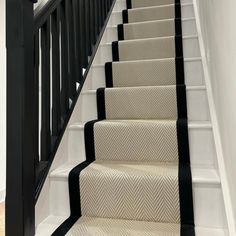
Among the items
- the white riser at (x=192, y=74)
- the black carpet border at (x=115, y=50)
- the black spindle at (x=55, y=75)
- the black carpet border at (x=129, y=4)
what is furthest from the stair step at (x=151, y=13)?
the black spindle at (x=55, y=75)

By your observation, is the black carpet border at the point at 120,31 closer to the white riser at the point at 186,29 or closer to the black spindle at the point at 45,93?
the white riser at the point at 186,29

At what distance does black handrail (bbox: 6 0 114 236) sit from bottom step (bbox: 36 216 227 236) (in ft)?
0.36

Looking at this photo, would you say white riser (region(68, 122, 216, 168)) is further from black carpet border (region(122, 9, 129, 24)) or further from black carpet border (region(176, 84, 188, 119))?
black carpet border (region(122, 9, 129, 24))

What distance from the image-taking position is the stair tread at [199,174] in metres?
1.07

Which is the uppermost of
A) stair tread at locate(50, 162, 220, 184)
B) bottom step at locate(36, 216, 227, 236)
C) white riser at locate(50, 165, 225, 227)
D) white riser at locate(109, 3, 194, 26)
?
white riser at locate(109, 3, 194, 26)

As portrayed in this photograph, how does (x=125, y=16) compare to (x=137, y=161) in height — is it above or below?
above

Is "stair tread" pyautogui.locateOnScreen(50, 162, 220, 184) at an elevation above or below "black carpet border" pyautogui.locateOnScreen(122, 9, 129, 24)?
below

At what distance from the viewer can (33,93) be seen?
1016 mm

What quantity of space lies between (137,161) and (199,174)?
35 cm

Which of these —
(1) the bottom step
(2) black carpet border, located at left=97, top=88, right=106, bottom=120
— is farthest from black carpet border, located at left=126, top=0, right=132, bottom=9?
(1) the bottom step

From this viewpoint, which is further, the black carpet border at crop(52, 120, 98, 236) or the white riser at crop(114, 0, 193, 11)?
the white riser at crop(114, 0, 193, 11)

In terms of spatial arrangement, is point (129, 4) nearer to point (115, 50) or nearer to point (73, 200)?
point (115, 50)

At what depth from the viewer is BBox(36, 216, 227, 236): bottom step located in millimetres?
1005

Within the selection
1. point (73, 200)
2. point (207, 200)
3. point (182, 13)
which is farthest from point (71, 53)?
point (182, 13)
